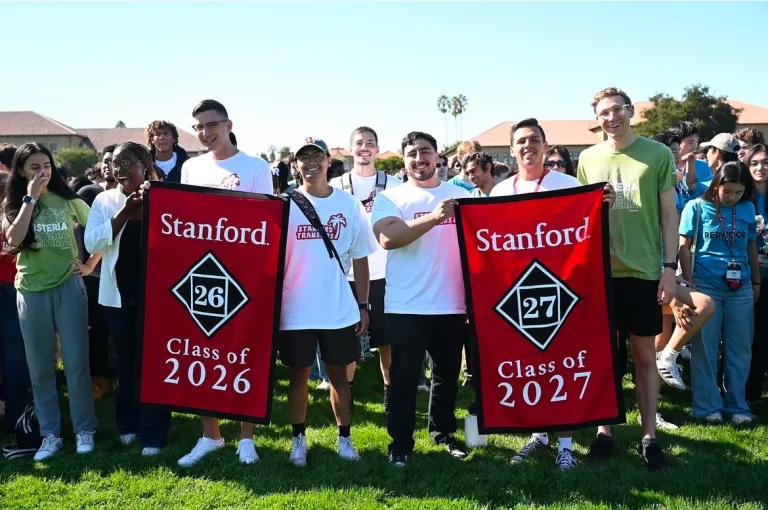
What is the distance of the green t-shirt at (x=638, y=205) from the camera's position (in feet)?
14.6

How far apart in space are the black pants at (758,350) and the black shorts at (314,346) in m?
3.95

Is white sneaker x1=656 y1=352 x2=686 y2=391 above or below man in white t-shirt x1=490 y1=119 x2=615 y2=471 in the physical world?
below

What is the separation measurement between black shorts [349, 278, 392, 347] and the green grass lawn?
0.81 meters

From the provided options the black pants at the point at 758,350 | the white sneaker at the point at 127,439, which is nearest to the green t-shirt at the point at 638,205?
the black pants at the point at 758,350

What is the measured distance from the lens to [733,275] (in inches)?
219

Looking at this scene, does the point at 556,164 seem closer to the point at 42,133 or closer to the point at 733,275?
the point at 733,275

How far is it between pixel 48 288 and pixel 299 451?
227 cm

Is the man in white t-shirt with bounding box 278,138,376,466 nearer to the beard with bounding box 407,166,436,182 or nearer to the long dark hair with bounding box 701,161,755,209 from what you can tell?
the beard with bounding box 407,166,436,182

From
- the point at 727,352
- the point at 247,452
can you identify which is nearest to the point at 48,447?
the point at 247,452

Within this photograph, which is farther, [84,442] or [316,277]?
[84,442]

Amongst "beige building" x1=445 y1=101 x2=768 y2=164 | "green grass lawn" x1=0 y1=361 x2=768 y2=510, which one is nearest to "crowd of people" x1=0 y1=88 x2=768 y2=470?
"green grass lawn" x1=0 y1=361 x2=768 y2=510

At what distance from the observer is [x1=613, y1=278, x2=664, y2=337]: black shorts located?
4.53 m

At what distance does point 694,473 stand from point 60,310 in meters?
4.68

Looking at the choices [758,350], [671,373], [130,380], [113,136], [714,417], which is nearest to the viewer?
[130,380]
